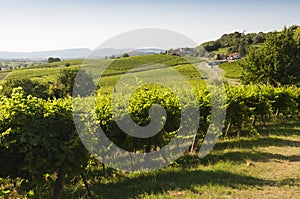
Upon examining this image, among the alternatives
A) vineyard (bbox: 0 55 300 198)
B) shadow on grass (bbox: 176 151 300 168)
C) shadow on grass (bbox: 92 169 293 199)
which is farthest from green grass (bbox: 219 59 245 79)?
shadow on grass (bbox: 92 169 293 199)

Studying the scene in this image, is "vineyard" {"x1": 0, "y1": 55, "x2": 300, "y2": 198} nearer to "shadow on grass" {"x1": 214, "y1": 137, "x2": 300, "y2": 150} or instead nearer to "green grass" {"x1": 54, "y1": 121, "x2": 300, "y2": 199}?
"green grass" {"x1": 54, "y1": 121, "x2": 300, "y2": 199}

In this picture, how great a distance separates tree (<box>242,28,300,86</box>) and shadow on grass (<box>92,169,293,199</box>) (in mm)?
21371

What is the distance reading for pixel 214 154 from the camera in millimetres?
10500

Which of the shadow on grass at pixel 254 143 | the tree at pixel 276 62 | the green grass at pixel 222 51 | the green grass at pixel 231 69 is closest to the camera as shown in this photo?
the shadow on grass at pixel 254 143

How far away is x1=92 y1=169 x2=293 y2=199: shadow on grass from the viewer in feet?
22.4

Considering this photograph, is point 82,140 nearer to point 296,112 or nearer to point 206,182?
point 206,182

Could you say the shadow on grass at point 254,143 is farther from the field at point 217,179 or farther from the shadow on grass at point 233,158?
the shadow on grass at point 233,158

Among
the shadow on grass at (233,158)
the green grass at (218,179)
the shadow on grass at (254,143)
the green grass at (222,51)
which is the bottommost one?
the shadow on grass at (254,143)

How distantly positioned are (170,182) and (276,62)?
79.4ft

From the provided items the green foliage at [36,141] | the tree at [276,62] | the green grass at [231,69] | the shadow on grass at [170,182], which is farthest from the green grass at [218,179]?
the green grass at [231,69]

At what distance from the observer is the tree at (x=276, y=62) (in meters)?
27.5

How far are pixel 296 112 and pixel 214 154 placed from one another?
50.6 feet

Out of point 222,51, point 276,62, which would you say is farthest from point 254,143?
point 222,51

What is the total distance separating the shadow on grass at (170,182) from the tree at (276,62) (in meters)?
21.4
